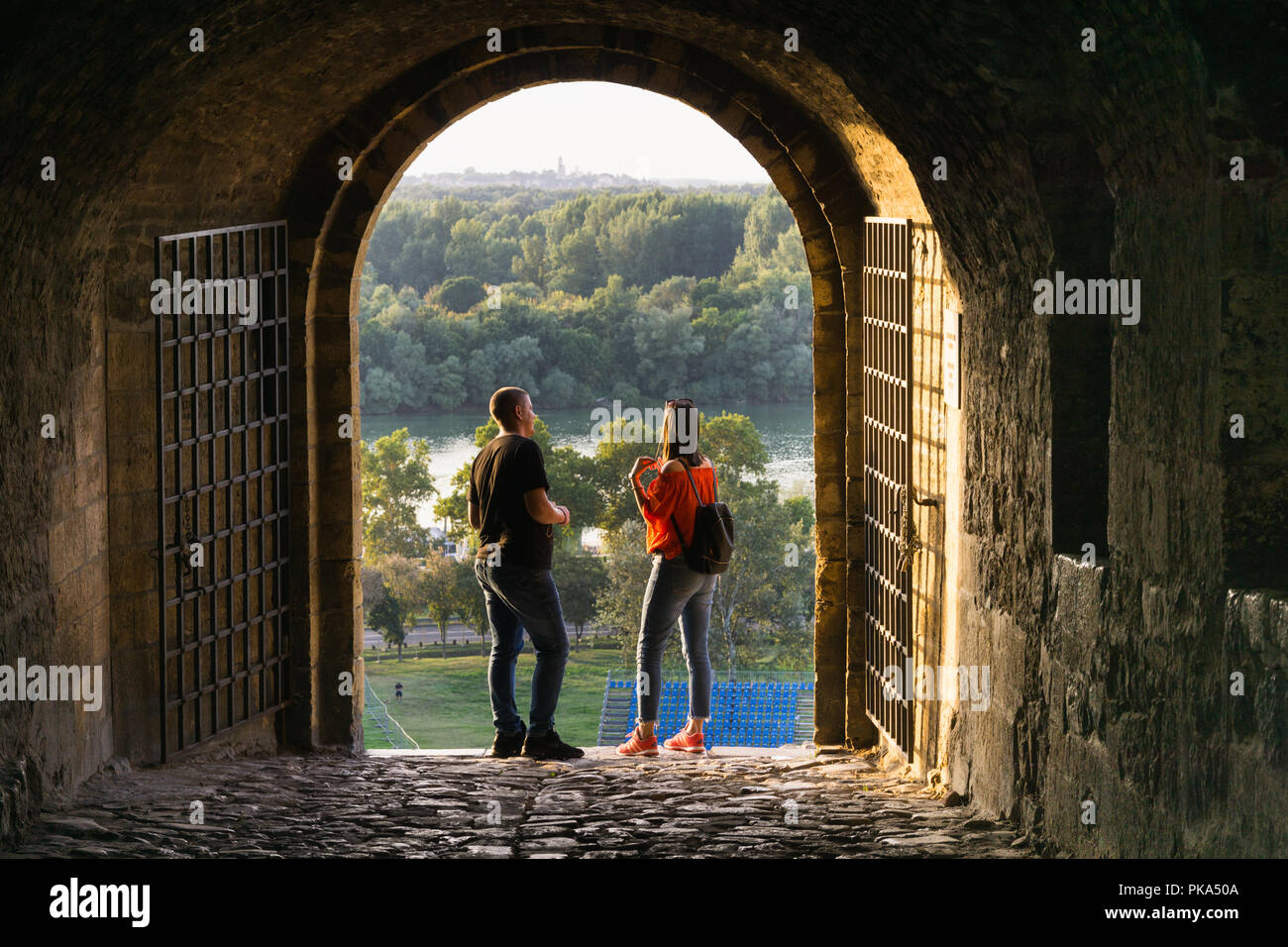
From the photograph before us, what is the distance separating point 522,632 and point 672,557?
79cm

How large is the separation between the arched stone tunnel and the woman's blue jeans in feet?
3.11

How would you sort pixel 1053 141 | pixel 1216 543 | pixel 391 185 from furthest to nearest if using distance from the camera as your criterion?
1. pixel 391 185
2. pixel 1053 141
3. pixel 1216 543

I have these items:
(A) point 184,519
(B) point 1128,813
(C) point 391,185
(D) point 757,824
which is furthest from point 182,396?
(B) point 1128,813

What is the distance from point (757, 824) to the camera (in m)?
5.16

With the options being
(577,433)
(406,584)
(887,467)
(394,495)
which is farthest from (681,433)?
(577,433)

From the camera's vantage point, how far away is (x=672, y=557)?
701cm

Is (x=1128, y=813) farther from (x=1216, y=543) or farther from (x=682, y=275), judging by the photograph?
(x=682, y=275)

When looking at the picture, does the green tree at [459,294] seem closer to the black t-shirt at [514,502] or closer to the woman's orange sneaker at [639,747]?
the woman's orange sneaker at [639,747]

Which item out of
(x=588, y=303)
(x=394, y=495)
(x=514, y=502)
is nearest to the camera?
(x=514, y=502)

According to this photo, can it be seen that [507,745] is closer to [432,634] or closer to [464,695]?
[464,695]

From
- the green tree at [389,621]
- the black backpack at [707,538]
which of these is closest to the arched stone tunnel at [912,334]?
the black backpack at [707,538]

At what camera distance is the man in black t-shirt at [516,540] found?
6.58 metres

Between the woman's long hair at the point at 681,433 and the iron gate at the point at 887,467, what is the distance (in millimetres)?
955
